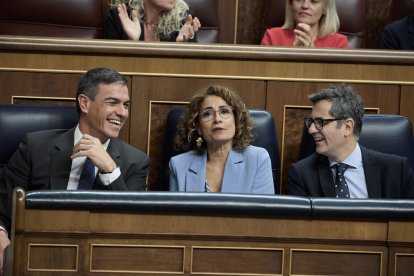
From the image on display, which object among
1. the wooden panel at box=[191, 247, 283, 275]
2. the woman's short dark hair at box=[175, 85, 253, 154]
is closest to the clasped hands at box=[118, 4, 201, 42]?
the woman's short dark hair at box=[175, 85, 253, 154]

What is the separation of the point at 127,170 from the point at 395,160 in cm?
57

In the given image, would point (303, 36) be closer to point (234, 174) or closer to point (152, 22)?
point (152, 22)

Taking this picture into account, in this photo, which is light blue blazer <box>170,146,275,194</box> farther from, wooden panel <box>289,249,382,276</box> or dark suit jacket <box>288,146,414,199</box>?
wooden panel <box>289,249,382,276</box>

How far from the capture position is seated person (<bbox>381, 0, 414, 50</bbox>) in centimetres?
258

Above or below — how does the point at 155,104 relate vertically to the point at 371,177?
above

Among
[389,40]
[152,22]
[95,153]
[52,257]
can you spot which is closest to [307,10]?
[389,40]

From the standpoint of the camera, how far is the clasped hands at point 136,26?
2.45 meters

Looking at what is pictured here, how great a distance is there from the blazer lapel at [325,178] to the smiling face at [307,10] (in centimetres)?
56

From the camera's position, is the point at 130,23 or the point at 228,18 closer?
the point at 130,23

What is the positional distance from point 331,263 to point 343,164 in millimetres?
665

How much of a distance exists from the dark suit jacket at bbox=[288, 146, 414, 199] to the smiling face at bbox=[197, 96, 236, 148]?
0.51 ft

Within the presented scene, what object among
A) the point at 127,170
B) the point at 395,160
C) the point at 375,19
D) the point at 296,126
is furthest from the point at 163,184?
the point at 375,19

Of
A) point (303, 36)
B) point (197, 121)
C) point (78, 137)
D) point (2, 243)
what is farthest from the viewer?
point (303, 36)

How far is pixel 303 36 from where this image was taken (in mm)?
2457
